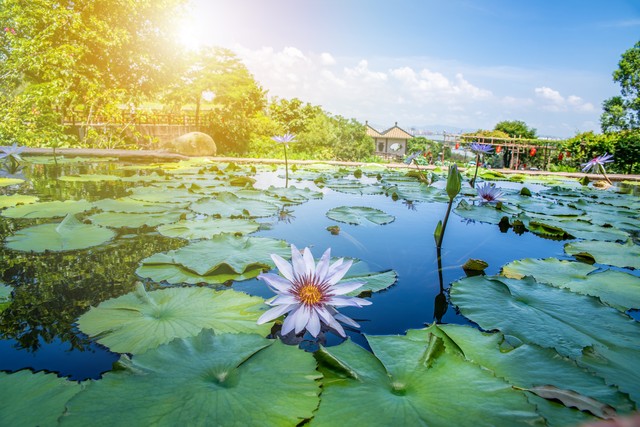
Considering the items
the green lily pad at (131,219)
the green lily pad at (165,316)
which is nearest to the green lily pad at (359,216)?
the green lily pad at (131,219)

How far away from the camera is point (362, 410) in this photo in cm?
64

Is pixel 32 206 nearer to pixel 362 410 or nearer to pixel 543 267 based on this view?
pixel 362 410

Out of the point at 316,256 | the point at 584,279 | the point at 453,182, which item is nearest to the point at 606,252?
the point at 584,279

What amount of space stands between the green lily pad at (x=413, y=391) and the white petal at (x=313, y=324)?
0.18 feet

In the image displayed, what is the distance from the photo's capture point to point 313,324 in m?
0.83

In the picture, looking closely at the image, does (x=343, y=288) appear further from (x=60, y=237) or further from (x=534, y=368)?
(x=60, y=237)

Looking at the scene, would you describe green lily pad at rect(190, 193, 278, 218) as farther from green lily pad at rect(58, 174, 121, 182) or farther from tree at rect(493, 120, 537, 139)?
tree at rect(493, 120, 537, 139)

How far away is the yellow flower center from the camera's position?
0.87 m

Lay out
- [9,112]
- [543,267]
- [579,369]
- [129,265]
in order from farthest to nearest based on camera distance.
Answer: [9,112] → [543,267] → [129,265] → [579,369]

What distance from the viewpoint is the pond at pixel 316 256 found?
893mm

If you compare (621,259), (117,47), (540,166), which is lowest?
(621,259)

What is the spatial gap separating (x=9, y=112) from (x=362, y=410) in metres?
10.5

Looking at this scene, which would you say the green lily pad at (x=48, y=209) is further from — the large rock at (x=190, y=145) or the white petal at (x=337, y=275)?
the large rock at (x=190, y=145)

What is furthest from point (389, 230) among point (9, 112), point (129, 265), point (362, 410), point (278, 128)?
point (278, 128)
